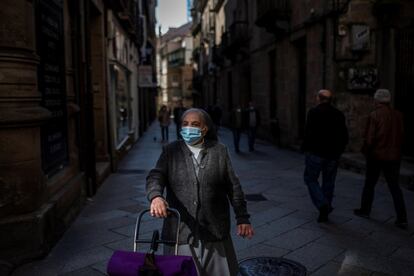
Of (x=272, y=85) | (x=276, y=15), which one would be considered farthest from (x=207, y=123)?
(x=272, y=85)

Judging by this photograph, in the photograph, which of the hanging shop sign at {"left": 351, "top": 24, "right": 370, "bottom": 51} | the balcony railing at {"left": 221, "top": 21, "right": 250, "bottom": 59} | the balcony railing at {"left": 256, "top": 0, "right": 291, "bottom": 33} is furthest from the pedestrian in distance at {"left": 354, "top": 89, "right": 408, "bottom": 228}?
the balcony railing at {"left": 221, "top": 21, "right": 250, "bottom": 59}

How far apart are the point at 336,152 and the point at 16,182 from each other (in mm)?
3788

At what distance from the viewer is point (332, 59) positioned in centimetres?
1205

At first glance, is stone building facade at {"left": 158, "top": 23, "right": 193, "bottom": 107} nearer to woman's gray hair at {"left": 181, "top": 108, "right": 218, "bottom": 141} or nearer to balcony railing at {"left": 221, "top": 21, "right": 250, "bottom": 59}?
balcony railing at {"left": 221, "top": 21, "right": 250, "bottom": 59}

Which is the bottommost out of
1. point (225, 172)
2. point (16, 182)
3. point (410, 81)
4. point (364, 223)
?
point (364, 223)

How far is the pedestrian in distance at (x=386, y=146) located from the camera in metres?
6.08

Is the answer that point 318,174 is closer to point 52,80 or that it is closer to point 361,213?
point 361,213

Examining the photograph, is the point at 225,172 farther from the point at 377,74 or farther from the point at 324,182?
the point at 377,74

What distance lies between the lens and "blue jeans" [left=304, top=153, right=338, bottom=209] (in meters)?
6.19

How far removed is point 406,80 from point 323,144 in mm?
5713

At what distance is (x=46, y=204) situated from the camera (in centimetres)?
536

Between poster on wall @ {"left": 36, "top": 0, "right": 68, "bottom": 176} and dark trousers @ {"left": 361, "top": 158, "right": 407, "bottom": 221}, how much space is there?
398 cm

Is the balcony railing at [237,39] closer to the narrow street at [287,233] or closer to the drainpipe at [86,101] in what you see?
the narrow street at [287,233]

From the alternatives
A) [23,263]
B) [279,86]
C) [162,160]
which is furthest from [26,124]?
[279,86]
